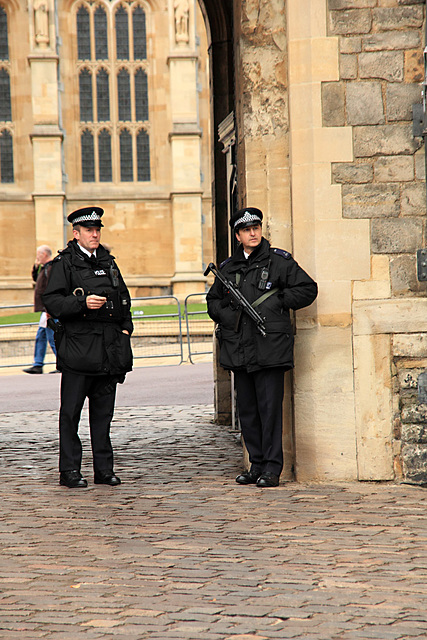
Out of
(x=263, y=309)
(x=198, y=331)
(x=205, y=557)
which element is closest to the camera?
(x=205, y=557)

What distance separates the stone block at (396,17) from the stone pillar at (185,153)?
27.6 metres

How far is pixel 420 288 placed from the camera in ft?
23.5

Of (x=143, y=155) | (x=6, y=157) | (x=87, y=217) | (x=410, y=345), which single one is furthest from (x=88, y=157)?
(x=410, y=345)

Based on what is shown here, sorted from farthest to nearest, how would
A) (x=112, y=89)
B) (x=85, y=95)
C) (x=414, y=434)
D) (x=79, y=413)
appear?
1. (x=112, y=89)
2. (x=85, y=95)
3. (x=79, y=413)
4. (x=414, y=434)

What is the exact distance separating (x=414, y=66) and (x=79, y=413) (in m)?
3.46

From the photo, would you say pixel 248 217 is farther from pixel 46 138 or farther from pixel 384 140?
pixel 46 138

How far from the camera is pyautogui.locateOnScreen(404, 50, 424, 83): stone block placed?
7.15 m

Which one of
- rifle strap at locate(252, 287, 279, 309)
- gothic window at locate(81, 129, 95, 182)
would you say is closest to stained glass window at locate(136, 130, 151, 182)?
gothic window at locate(81, 129, 95, 182)

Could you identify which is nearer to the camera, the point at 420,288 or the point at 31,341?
the point at 420,288

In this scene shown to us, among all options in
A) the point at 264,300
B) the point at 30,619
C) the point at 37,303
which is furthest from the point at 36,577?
the point at 37,303

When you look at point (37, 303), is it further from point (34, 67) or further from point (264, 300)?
point (34, 67)

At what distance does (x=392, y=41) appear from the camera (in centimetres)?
714

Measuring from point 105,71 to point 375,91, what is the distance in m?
30.9

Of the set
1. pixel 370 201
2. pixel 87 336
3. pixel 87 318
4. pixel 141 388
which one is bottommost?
pixel 141 388
